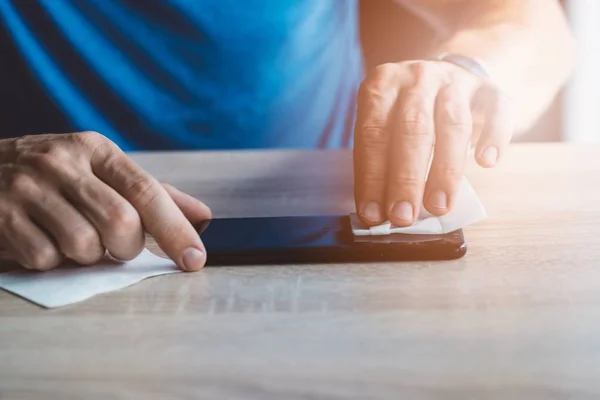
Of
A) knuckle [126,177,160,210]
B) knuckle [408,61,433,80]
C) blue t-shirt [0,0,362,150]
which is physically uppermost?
knuckle [408,61,433,80]

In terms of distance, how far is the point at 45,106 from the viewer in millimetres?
1356

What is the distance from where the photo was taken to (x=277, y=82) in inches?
55.7

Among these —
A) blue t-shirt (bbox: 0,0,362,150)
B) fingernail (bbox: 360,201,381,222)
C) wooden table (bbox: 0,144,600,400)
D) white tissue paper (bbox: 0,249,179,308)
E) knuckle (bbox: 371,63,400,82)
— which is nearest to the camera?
wooden table (bbox: 0,144,600,400)

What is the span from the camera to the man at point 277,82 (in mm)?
730

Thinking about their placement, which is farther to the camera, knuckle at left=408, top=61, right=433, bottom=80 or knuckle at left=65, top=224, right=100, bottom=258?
knuckle at left=408, top=61, right=433, bottom=80

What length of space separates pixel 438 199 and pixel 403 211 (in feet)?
0.14

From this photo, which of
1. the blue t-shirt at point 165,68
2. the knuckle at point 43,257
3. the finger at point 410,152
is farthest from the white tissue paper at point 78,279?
the blue t-shirt at point 165,68

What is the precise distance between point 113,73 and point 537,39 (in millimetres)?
745

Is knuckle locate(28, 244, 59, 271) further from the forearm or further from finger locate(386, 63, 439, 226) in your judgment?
the forearm

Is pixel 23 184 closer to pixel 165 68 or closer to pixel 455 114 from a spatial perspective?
pixel 455 114

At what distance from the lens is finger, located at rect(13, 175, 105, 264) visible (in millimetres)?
625

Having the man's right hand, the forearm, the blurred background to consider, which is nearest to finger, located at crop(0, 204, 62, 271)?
the man's right hand

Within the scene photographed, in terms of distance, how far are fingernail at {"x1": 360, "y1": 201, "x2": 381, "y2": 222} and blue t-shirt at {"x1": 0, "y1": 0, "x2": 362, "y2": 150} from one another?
2.42ft

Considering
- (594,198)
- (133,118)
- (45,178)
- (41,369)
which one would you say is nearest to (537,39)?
(594,198)
